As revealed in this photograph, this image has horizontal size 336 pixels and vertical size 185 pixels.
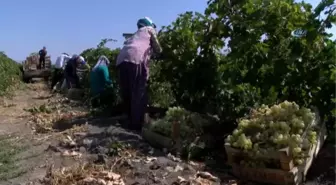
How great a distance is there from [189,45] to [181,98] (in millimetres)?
822

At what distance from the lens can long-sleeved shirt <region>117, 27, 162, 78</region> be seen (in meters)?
6.00

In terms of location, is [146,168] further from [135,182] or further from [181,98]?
[181,98]

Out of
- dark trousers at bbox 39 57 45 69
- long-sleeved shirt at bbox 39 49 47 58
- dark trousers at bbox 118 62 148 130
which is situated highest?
long-sleeved shirt at bbox 39 49 47 58

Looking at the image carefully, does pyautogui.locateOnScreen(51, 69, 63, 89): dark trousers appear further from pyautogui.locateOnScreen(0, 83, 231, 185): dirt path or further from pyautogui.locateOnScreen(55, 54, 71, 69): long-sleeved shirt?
pyautogui.locateOnScreen(0, 83, 231, 185): dirt path

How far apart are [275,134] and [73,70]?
9618 mm

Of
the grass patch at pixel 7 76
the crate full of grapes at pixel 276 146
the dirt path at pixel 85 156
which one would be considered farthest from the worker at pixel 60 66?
the crate full of grapes at pixel 276 146

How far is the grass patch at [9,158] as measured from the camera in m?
4.38

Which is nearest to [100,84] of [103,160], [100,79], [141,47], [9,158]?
[100,79]

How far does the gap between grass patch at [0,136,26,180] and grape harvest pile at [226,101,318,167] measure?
2.18 metres

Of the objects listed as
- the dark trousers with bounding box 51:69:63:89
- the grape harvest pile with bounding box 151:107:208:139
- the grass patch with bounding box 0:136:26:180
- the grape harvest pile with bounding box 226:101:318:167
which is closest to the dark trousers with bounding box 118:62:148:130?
the grape harvest pile with bounding box 151:107:208:139

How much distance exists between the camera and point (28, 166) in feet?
15.0

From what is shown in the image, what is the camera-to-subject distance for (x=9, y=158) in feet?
16.4

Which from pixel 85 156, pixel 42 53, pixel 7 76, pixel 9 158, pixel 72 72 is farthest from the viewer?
pixel 42 53

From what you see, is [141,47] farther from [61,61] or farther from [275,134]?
[61,61]
